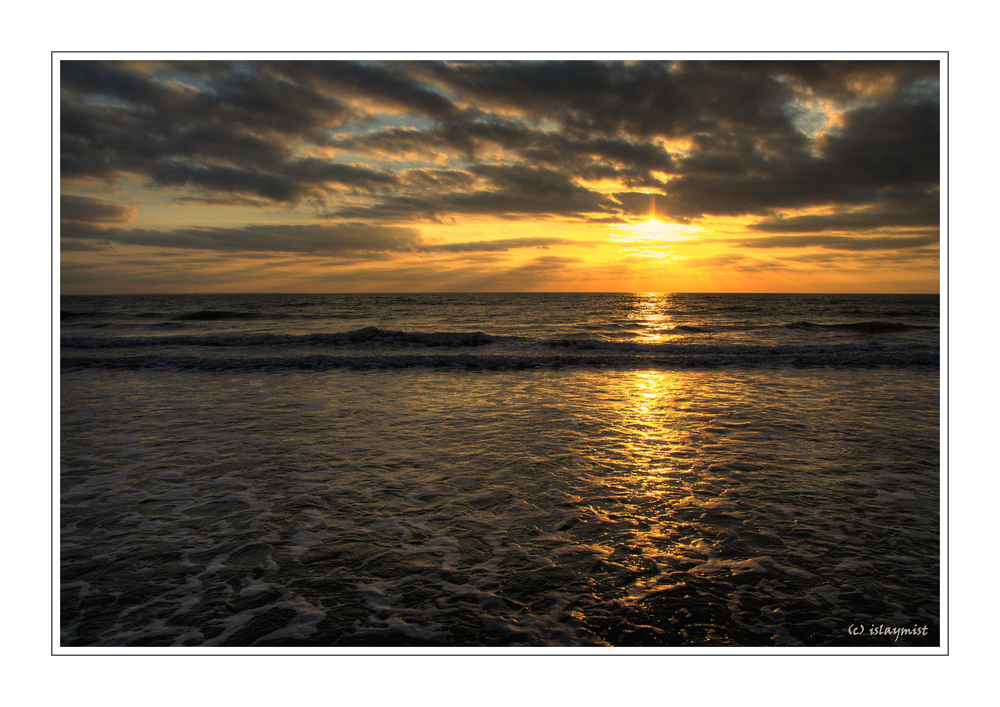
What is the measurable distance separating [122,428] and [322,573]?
6.70 meters

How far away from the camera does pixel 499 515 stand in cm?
486

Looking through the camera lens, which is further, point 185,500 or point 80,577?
point 185,500

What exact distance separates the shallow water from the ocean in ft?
0.08

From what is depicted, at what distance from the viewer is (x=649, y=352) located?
17.9 metres

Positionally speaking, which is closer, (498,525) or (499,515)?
(498,525)

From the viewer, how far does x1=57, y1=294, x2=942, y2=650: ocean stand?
11.0ft

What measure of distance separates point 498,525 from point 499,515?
0.72ft

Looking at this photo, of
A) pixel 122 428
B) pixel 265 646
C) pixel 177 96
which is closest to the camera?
pixel 265 646

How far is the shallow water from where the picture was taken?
11.0 ft

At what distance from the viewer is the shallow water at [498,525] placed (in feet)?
11.0

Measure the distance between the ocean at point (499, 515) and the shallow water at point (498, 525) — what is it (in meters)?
0.02

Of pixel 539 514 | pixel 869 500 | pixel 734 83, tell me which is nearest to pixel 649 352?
pixel 734 83

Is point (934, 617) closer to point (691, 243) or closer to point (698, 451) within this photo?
point (698, 451)
